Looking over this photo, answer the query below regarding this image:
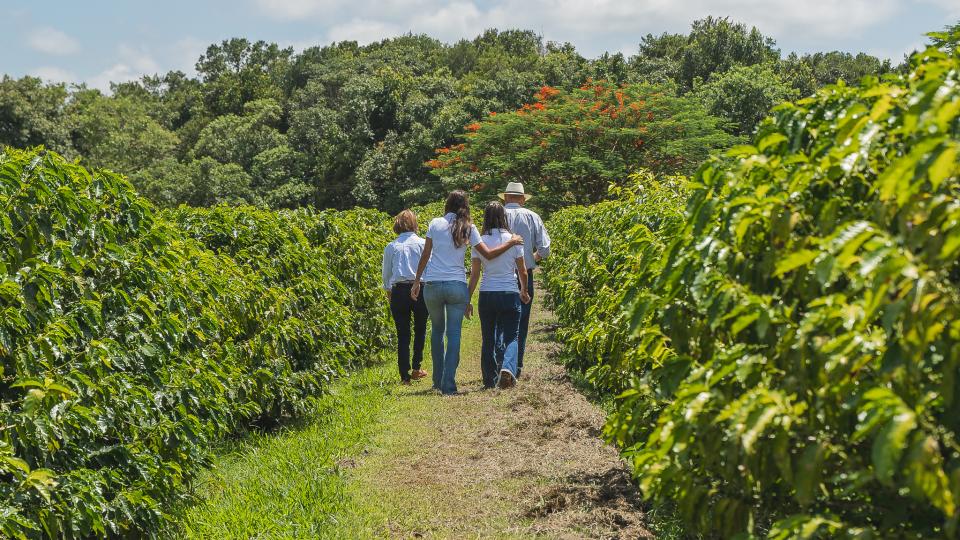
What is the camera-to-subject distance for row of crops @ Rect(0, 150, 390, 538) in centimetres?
353

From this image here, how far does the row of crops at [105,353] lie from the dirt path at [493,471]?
3.52 ft

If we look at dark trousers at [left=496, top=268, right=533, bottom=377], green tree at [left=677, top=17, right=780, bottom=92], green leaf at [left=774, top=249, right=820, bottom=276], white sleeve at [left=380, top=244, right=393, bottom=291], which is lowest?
dark trousers at [left=496, top=268, right=533, bottom=377]

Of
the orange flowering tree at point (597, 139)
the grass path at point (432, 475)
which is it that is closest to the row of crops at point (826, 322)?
the grass path at point (432, 475)

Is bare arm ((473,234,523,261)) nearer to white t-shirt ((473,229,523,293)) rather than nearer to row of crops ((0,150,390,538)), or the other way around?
white t-shirt ((473,229,523,293))

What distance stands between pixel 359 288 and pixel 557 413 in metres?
4.01

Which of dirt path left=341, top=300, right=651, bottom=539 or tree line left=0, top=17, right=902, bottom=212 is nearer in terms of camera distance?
dirt path left=341, top=300, right=651, bottom=539

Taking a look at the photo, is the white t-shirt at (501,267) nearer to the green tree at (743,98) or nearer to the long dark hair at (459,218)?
the long dark hair at (459,218)

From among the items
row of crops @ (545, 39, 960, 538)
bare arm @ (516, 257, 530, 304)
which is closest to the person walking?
bare arm @ (516, 257, 530, 304)

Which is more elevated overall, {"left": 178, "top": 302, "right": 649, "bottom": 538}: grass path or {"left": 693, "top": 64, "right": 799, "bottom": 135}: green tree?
{"left": 693, "top": 64, "right": 799, "bottom": 135}: green tree

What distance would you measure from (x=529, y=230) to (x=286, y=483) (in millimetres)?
4143

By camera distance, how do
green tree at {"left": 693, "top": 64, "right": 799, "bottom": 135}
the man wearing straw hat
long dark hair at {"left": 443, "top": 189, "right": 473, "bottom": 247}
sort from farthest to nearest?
green tree at {"left": 693, "top": 64, "right": 799, "bottom": 135}
the man wearing straw hat
long dark hair at {"left": 443, "top": 189, "right": 473, "bottom": 247}

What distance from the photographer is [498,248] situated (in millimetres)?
7918

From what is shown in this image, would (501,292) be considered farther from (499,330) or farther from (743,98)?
(743,98)

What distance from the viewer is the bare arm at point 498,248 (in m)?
7.92
